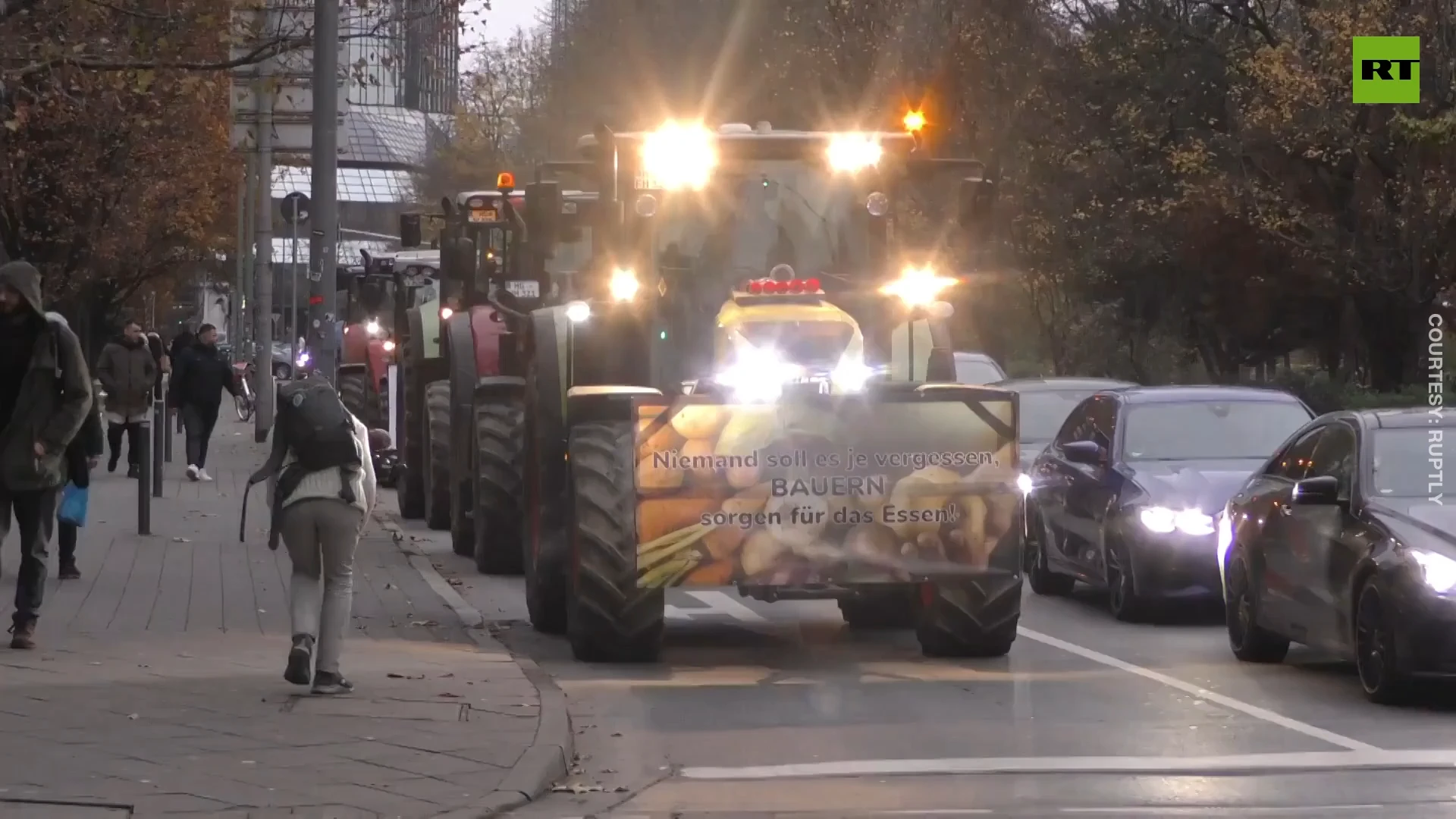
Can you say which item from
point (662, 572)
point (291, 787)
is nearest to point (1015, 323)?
point (662, 572)

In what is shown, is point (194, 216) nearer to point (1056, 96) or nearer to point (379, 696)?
point (1056, 96)

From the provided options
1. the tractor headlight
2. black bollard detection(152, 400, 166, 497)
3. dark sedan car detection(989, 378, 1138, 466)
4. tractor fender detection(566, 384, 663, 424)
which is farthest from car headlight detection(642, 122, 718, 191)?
black bollard detection(152, 400, 166, 497)

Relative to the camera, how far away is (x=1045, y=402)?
70.2 feet

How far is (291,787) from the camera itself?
27.6 feet

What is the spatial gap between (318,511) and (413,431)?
43.1 feet

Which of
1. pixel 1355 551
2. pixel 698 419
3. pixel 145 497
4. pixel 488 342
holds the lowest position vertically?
pixel 145 497

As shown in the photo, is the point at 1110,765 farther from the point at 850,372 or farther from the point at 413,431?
the point at 413,431

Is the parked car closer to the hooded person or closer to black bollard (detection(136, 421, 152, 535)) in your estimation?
black bollard (detection(136, 421, 152, 535))

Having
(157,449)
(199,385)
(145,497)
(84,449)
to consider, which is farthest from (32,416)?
(199,385)

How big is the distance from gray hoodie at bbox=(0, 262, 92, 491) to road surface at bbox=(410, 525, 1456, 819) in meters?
2.82

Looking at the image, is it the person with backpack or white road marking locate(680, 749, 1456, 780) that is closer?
white road marking locate(680, 749, 1456, 780)

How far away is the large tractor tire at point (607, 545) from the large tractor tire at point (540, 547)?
925 mm

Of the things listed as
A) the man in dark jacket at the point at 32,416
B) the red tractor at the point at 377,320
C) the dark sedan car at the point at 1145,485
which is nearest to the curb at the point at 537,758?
the man in dark jacket at the point at 32,416

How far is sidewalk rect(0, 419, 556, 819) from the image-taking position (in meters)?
8.31
